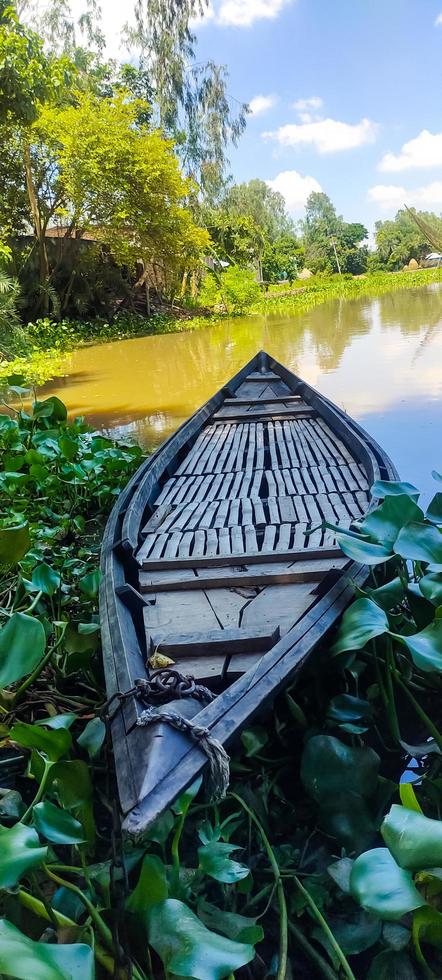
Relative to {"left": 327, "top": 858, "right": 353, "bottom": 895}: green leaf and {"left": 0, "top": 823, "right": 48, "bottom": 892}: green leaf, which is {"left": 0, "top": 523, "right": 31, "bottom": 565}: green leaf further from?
{"left": 327, "top": 858, "right": 353, "bottom": 895}: green leaf

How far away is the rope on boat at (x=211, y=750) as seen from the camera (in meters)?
1.08

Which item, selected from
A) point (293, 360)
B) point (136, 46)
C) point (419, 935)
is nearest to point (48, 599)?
point (419, 935)

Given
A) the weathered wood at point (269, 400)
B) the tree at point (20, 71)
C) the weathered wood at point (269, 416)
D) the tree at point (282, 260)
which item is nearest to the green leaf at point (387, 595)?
the weathered wood at point (269, 416)

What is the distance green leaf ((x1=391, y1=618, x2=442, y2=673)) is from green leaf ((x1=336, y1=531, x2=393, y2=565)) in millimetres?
243

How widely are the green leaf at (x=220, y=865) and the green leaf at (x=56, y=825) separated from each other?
20cm

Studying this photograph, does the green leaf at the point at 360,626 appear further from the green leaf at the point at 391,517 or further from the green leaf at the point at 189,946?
the green leaf at the point at 189,946

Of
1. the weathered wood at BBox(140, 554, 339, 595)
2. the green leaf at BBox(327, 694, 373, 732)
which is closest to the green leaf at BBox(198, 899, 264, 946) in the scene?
the green leaf at BBox(327, 694, 373, 732)

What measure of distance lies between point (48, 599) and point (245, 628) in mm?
1011

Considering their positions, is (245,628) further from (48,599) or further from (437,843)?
(48,599)

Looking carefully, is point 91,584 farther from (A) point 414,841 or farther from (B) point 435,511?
(A) point 414,841

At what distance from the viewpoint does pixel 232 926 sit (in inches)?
41.6

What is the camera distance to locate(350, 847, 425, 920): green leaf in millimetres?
870

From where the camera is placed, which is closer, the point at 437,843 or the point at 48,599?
the point at 437,843

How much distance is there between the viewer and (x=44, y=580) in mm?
2010
